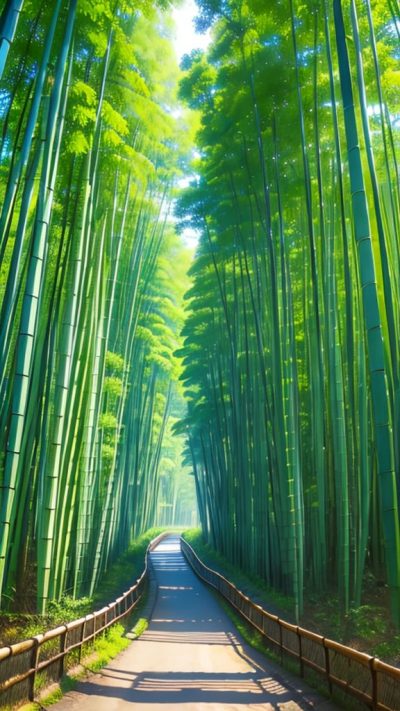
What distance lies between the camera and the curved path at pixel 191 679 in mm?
3184

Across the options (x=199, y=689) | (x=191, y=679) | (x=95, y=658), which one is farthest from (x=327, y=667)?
(x=95, y=658)

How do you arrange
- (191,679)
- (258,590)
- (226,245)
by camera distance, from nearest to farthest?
1. (191,679)
2. (258,590)
3. (226,245)

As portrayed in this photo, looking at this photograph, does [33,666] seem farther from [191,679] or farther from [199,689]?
[191,679]

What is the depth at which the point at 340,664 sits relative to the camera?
3.12 m

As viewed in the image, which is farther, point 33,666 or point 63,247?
point 63,247

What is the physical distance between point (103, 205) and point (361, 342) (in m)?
2.87

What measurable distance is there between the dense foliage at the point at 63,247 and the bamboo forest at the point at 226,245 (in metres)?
0.02

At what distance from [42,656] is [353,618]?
8.66 feet

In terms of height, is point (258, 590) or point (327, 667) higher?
point (258, 590)

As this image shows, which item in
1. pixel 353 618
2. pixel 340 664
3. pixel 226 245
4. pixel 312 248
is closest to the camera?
pixel 340 664

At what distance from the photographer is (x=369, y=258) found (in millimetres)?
3314

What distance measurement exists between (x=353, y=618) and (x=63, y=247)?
13.7 feet

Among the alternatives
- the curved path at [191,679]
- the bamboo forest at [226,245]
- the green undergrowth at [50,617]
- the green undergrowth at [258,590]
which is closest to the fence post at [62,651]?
the curved path at [191,679]

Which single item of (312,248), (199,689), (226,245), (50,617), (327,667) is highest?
(226,245)
